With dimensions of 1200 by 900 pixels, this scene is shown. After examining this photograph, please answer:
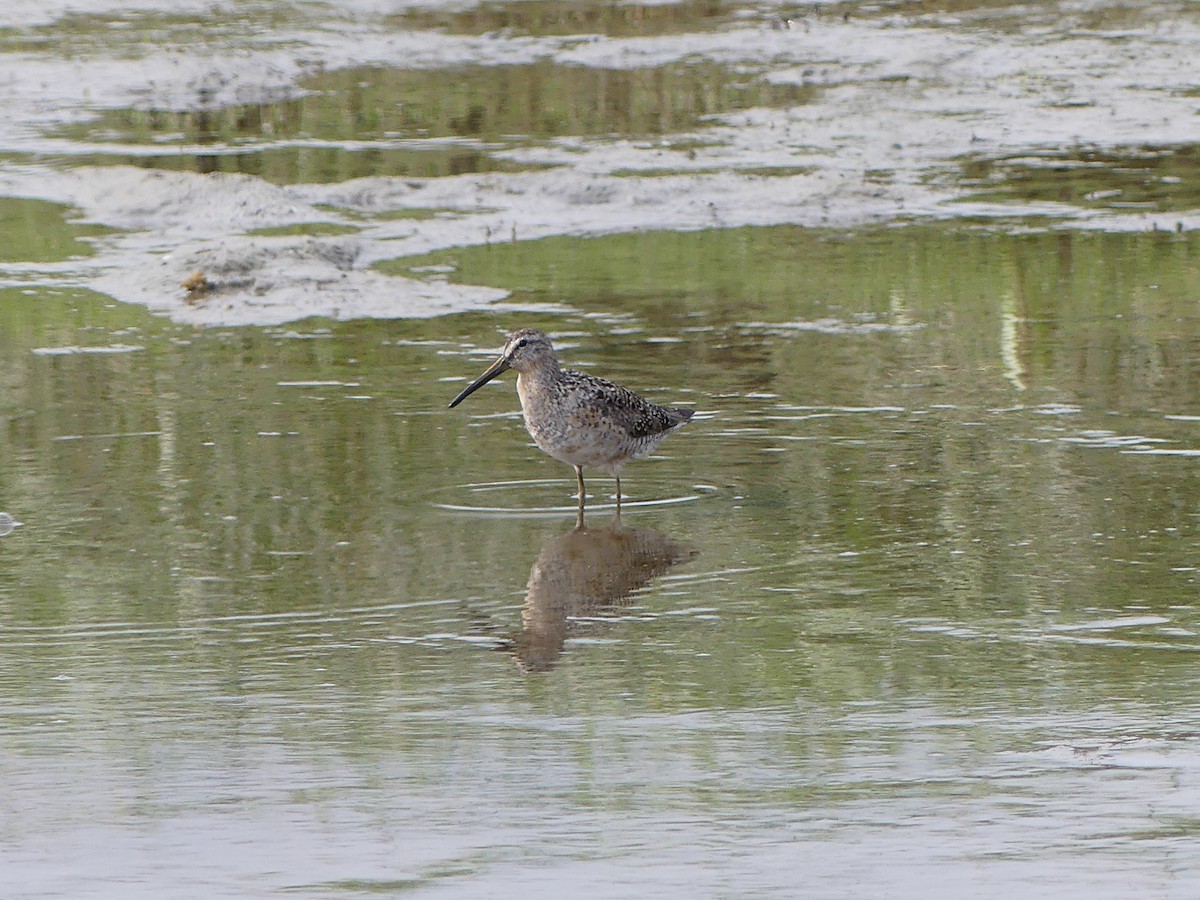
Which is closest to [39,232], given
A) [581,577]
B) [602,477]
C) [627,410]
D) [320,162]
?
[320,162]

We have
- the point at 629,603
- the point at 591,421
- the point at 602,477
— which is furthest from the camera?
the point at 602,477

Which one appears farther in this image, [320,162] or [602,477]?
[320,162]

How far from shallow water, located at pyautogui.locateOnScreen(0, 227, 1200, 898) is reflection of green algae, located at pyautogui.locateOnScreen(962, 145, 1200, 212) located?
2093mm

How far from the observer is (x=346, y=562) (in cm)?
859

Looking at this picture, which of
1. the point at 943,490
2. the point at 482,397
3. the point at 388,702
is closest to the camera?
the point at 388,702

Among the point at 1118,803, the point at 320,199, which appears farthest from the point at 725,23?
the point at 1118,803

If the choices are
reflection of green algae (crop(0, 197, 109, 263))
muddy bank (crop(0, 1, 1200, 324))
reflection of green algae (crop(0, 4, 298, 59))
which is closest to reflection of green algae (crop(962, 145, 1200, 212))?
muddy bank (crop(0, 1, 1200, 324))

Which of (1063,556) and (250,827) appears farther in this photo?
(1063,556)

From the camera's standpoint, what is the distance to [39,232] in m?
15.5

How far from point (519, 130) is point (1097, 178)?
15.4 feet

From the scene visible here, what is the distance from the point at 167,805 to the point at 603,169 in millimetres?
11549

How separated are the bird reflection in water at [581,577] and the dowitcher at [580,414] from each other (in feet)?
1.34

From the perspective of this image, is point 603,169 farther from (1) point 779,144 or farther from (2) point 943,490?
(2) point 943,490

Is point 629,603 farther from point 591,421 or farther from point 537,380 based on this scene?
point 537,380
